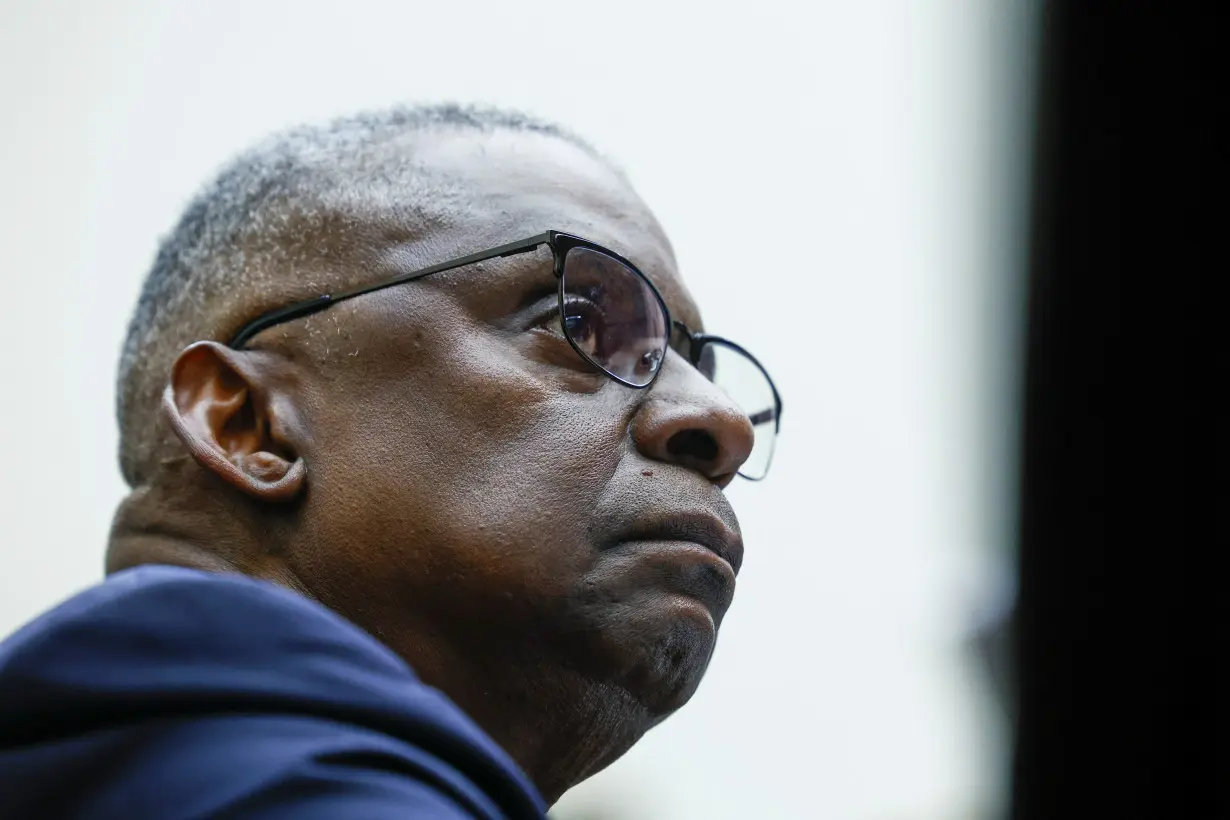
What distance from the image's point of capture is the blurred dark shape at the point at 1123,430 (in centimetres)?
117

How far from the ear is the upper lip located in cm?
40

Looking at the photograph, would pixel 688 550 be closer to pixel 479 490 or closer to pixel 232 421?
pixel 479 490

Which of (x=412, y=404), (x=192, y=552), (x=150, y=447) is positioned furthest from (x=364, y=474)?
(x=150, y=447)

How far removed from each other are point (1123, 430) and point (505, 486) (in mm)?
642

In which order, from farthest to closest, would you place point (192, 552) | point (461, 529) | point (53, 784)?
point (192, 552)
point (461, 529)
point (53, 784)

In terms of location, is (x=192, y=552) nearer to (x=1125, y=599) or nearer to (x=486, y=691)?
(x=486, y=691)

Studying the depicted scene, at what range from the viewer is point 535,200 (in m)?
1.74

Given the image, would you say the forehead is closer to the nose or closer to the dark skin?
the dark skin

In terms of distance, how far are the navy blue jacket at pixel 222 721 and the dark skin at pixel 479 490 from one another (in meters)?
0.33

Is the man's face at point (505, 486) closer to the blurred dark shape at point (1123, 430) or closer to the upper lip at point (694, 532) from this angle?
the upper lip at point (694, 532)

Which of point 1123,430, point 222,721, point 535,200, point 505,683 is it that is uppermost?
point 535,200

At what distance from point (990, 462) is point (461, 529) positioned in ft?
1.99

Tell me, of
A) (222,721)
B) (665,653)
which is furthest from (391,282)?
(222,721)

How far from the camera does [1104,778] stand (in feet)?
3.97
